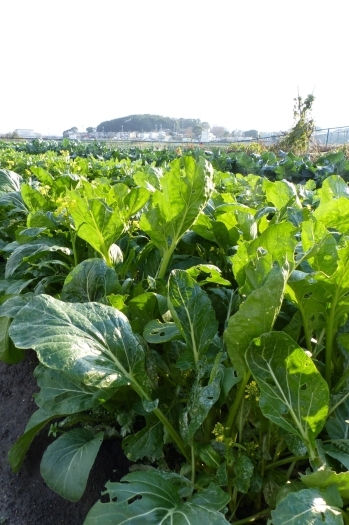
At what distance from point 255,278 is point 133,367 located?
0.43 metres

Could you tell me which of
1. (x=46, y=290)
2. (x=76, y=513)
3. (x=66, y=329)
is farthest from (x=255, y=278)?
(x=46, y=290)

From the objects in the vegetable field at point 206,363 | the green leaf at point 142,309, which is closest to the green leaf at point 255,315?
the vegetable field at point 206,363

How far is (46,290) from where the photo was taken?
7.11ft

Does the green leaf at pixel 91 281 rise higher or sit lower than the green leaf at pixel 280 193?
lower

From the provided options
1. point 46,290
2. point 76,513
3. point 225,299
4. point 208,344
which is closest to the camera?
point 208,344

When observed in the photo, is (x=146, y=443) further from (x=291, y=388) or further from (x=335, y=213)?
(x=335, y=213)

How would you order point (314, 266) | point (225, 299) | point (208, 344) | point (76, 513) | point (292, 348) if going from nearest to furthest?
point (292, 348), point (314, 266), point (208, 344), point (225, 299), point (76, 513)

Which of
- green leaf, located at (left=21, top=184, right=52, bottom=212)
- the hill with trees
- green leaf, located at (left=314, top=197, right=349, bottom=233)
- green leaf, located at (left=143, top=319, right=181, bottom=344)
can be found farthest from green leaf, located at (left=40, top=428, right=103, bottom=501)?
the hill with trees

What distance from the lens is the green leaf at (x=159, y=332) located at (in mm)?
1234

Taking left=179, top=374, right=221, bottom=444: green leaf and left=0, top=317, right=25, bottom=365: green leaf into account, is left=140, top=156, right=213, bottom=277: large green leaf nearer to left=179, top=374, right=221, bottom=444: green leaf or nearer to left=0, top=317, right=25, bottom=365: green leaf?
left=179, top=374, right=221, bottom=444: green leaf

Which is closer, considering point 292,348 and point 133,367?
point 292,348

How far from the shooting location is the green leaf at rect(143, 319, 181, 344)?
48.6 inches

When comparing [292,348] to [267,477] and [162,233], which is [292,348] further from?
[162,233]

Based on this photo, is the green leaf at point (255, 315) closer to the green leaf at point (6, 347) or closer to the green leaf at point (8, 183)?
the green leaf at point (6, 347)
